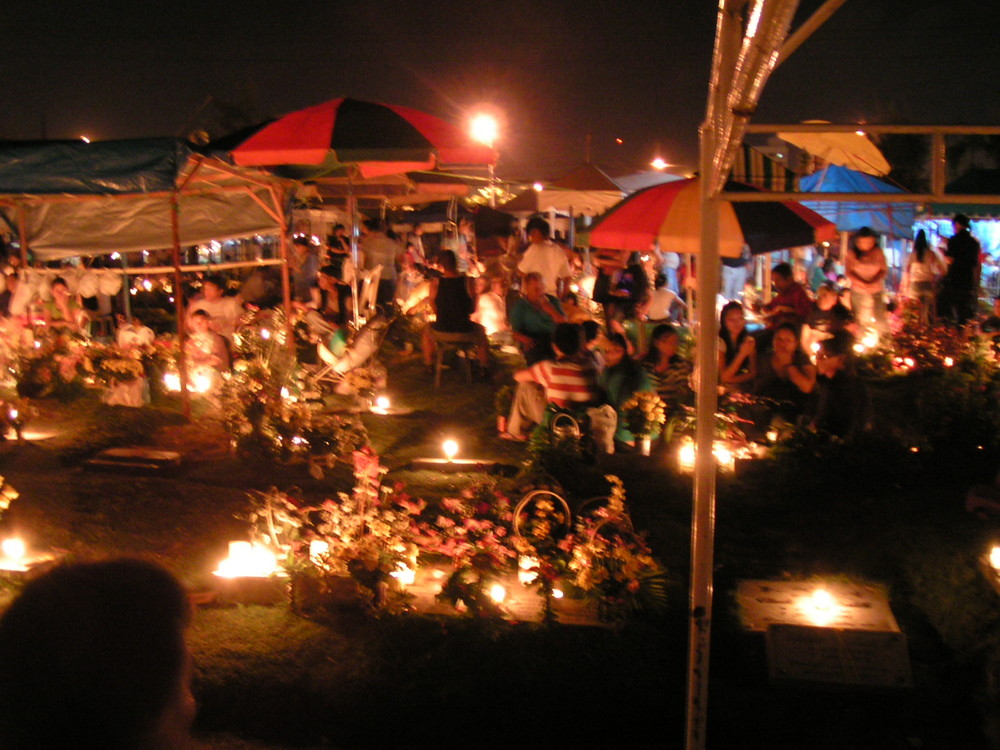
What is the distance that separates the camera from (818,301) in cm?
1080

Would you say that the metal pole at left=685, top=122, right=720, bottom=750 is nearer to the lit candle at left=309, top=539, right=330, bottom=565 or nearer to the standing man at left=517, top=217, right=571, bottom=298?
the lit candle at left=309, top=539, right=330, bottom=565

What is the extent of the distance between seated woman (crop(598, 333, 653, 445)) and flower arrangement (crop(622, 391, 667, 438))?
40 mm

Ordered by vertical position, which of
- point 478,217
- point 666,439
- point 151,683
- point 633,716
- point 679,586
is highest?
point 478,217

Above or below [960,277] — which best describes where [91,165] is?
above

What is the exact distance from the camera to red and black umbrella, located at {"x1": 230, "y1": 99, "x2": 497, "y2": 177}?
24.8 ft

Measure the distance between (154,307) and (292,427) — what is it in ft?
41.3

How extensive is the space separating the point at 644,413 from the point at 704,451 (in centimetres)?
357

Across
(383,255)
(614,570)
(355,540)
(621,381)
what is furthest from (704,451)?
(383,255)

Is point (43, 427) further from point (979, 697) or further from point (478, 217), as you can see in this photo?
point (478, 217)

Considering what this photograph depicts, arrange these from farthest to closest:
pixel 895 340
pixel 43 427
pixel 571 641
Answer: pixel 895 340 < pixel 43 427 < pixel 571 641

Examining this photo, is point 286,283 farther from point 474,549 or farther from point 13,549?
point 474,549

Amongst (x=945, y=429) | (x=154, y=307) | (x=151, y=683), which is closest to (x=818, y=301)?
(x=945, y=429)

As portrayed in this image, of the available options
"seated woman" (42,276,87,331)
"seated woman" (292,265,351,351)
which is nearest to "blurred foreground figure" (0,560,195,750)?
"seated woman" (292,265,351,351)

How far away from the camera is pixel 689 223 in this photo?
7047 millimetres
